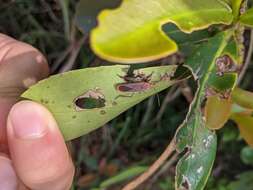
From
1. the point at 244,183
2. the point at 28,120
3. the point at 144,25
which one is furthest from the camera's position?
the point at 244,183

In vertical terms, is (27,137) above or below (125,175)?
above

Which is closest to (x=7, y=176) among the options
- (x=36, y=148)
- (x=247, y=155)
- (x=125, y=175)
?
(x=36, y=148)

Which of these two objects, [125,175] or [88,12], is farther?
[125,175]

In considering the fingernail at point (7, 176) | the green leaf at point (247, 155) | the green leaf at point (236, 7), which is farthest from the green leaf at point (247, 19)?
the green leaf at point (247, 155)

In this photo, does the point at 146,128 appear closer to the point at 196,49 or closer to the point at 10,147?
the point at 10,147

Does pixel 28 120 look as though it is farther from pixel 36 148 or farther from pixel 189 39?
pixel 189 39

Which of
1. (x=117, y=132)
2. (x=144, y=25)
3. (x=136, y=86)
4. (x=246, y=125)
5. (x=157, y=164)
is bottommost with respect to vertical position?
(x=117, y=132)
